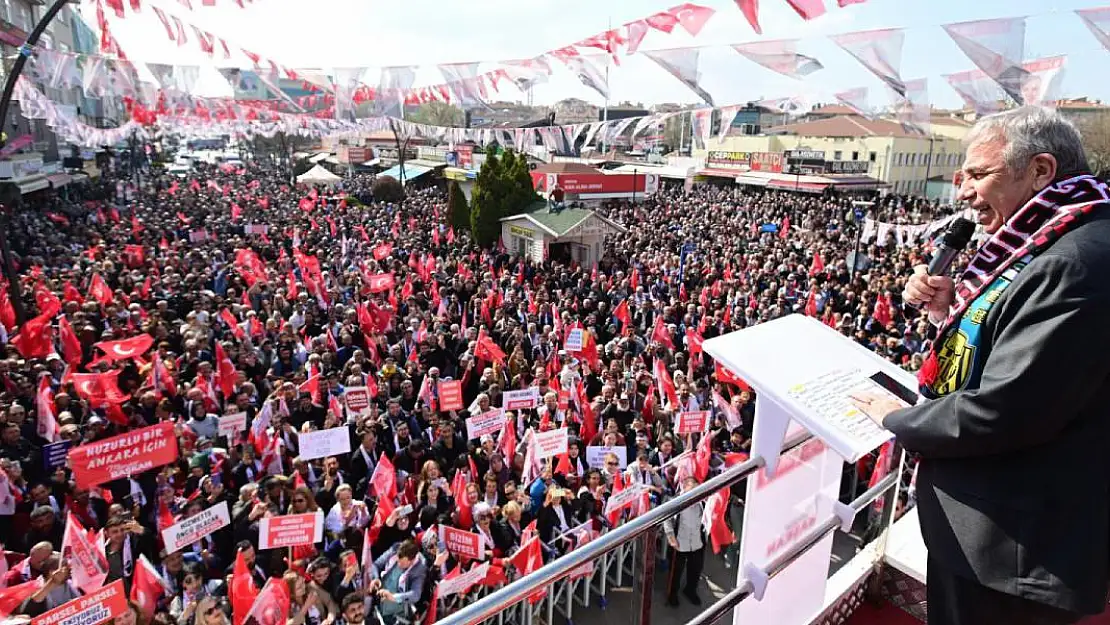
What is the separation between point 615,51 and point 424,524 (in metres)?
7.71

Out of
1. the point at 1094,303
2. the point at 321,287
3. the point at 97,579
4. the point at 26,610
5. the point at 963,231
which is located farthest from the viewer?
the point at 321,287

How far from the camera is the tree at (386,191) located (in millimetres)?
34656

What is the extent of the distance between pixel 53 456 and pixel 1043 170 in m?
7.89

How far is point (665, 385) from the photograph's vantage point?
8.60 metres

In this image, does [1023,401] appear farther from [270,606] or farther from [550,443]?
[550,443]

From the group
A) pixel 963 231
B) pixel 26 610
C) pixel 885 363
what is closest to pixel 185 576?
pixel 26 610

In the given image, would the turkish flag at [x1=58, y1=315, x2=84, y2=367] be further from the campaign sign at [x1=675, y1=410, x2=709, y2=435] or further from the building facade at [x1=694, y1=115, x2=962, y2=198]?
the building facade at [x1=694, y1=115, x2=962, y2=198]

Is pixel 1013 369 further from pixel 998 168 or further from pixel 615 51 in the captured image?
pixel 615 51

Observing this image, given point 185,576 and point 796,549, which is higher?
point 796,549

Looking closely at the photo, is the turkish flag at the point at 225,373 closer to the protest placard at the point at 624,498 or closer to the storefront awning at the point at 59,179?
the protest placard at the point at 624,498

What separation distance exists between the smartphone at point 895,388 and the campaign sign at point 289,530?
14.9ft

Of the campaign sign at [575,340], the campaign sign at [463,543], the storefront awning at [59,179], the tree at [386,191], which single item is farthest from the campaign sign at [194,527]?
the tree at [386,191]

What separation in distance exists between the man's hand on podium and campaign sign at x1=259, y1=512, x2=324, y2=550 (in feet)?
14.9

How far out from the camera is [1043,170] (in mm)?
1599
